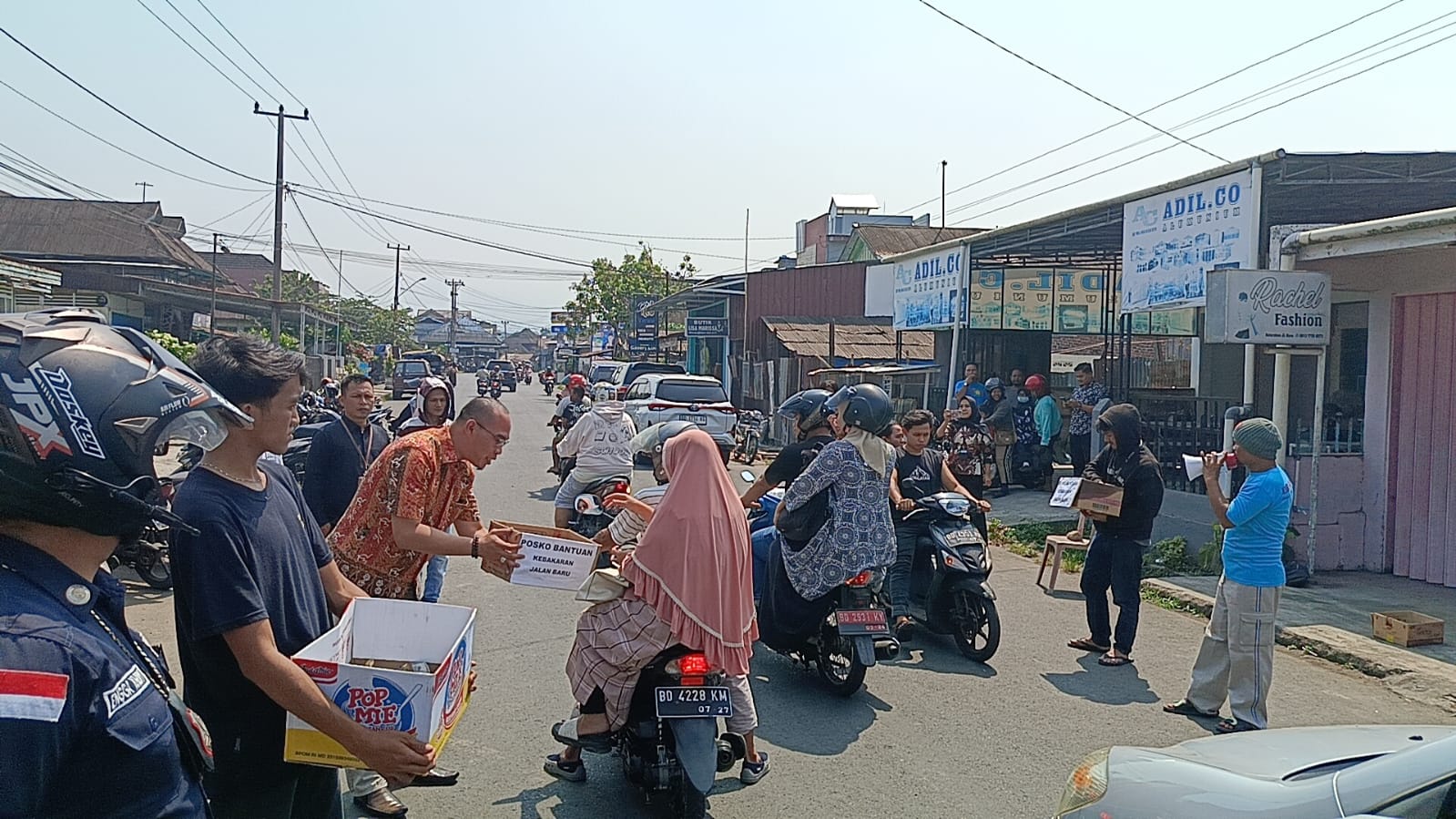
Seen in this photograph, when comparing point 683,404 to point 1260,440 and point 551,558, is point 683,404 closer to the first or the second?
point 1260,440

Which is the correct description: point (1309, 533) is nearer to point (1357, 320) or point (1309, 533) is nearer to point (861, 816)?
point (1357, 320)

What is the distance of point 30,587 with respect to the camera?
5.92 ft

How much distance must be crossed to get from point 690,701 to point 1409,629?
243 inches

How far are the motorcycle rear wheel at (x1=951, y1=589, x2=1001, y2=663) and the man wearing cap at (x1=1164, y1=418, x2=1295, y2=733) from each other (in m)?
1.61

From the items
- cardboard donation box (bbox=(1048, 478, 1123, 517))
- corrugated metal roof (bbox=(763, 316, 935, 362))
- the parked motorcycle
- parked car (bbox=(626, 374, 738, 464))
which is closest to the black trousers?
cardboard donation box (bbox=(1048, 478, 1123, 517))

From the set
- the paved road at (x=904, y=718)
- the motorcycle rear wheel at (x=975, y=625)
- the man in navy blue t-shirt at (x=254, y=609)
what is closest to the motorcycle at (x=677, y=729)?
the paved road at (x=904, y=718)

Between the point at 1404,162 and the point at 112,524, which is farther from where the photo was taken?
the point at 1404,162

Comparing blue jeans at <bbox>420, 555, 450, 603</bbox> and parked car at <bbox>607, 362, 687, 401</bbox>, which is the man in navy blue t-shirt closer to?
blue jeans at <bbox>420, 555, 450, 603</bbox>

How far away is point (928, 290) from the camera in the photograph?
20109mm

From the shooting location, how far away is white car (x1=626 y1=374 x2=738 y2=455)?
68.3 feet

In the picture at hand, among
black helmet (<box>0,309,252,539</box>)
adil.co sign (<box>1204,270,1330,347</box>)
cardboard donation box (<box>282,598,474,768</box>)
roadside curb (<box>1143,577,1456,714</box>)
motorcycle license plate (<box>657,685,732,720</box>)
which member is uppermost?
adil.co sign (<box>1204,270,1330,347</box>)

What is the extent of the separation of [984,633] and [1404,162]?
672 cm

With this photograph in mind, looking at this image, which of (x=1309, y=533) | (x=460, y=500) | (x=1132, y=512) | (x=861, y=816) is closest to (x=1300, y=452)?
(x=1309, y=533)

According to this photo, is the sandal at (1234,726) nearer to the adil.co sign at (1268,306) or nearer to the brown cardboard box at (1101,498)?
the brown cardboard box at (1101,498)
